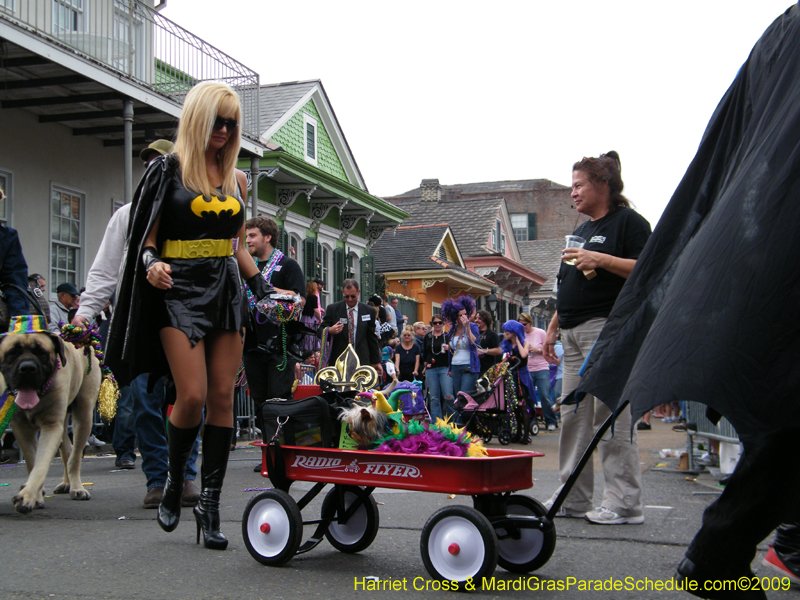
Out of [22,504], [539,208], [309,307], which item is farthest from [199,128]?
[539,208]

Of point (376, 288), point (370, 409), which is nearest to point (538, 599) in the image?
point (370, 409)

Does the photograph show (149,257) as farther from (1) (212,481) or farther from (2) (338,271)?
(2) (338,271)

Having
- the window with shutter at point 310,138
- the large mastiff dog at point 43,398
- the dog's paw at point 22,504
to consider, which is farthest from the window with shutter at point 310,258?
the dog's paw at point 22,504

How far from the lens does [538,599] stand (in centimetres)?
335

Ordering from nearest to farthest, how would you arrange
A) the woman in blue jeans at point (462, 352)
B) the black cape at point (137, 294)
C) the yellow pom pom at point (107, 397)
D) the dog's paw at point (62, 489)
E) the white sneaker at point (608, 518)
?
1. the black cape at point (137, 294)
2. the white sneaker at point (608, 518)
3. the dog's paw at point (62, 489)
4. the yellow pom pom at point (107, 397)
5. the woman in blue jeans at point (462, 352)

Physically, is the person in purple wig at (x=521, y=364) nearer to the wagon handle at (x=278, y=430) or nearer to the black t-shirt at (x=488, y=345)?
the black t-shirt at (x=488, y=345)

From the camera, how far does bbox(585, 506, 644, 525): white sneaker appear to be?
4930 mm

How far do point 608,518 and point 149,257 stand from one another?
10.1 feet

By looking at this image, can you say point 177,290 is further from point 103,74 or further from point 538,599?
point 103,74

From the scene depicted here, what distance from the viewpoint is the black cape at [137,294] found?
3.89 m

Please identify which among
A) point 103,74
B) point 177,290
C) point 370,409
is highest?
point 103,74

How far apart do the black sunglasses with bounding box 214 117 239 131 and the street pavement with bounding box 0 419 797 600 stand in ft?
6.93

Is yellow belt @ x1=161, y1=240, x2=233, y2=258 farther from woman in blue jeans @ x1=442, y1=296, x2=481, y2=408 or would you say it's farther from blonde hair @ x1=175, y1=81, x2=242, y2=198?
woman in blue jeans @ x1=442, y1=296, x2=481, y2=408

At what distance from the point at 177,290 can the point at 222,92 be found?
3.28 ft
